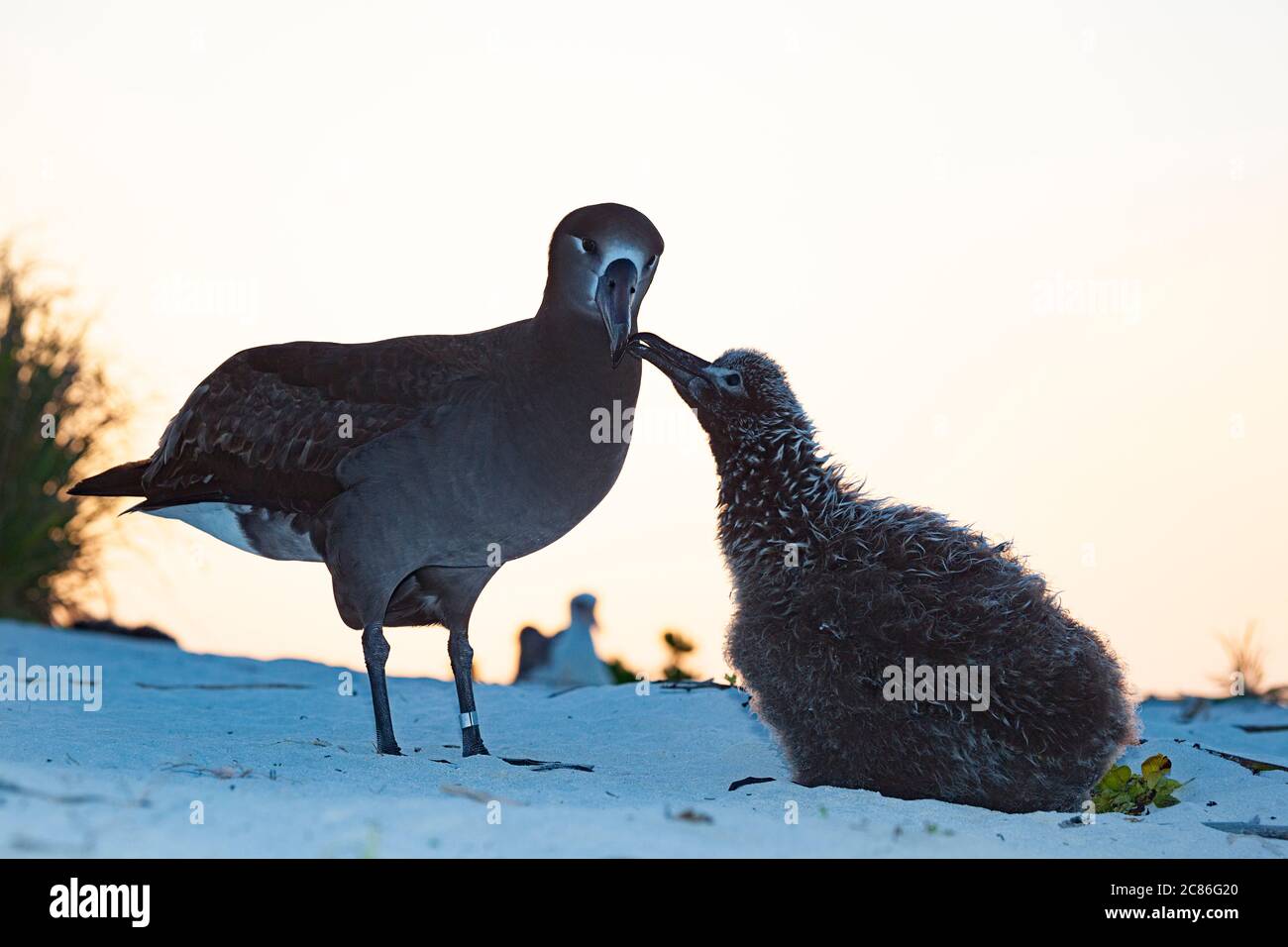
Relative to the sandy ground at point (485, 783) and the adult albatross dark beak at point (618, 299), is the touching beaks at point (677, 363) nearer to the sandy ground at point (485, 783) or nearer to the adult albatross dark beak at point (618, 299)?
the adult albatross dark beak at point (618, 299)

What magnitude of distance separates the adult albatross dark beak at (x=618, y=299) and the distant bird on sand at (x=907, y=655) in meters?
0.72

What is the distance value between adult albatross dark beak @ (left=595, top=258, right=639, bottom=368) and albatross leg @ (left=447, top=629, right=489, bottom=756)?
1.72m

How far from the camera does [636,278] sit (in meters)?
5.89

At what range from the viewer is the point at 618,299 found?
5855 millimetres

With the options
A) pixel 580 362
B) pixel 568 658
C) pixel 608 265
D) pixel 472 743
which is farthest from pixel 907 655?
pixel 568 658

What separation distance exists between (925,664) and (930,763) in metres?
0.38

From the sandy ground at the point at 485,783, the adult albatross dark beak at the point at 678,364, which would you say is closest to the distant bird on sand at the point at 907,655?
the sandy ground at the point at 485,783

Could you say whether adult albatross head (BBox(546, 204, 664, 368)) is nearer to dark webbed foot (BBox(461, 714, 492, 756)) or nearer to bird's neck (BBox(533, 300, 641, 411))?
bird's neck (BBox(533, 300, 641, 411))

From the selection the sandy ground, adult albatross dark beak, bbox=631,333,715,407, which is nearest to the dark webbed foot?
the sandy ground

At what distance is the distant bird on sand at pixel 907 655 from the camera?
210 inches

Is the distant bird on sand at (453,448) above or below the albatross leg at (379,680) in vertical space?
above

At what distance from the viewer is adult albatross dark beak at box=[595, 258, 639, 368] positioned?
5.80m
